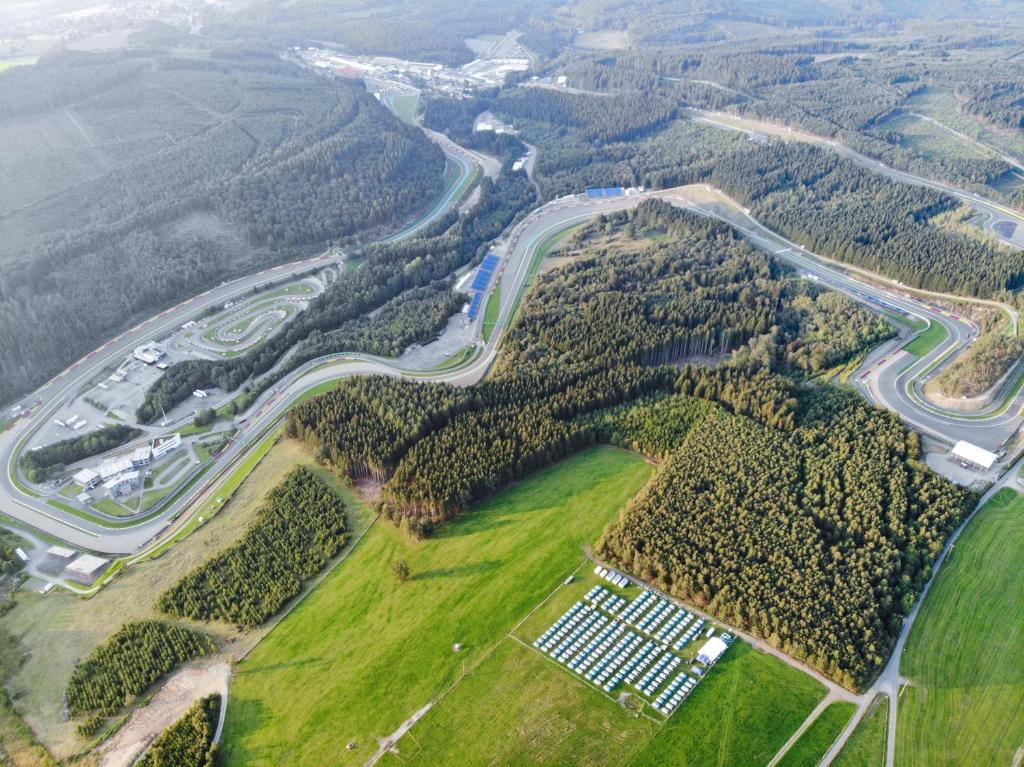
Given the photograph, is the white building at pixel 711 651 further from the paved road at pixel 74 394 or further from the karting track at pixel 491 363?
the paved road at pixel 74 394

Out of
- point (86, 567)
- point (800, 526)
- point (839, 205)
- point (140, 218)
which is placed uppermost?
point (839, 205)

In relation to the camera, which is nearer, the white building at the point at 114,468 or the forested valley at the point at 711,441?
the forested valley at the point at 711,441

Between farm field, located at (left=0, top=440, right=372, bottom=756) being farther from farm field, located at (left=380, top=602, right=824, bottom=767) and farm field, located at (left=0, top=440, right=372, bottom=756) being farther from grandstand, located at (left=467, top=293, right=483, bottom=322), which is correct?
grandstand, located at (left=467, top=293, right=483, bottom=322)

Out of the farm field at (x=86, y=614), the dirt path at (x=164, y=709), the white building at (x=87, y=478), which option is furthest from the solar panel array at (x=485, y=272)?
the dirt path at (x=164, y=709)

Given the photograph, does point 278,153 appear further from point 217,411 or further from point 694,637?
point 694,637

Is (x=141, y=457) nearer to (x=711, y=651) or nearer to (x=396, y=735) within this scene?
(x=396, y=735)

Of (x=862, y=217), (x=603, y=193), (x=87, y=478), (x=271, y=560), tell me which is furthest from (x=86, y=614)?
(x=862, y=217)
